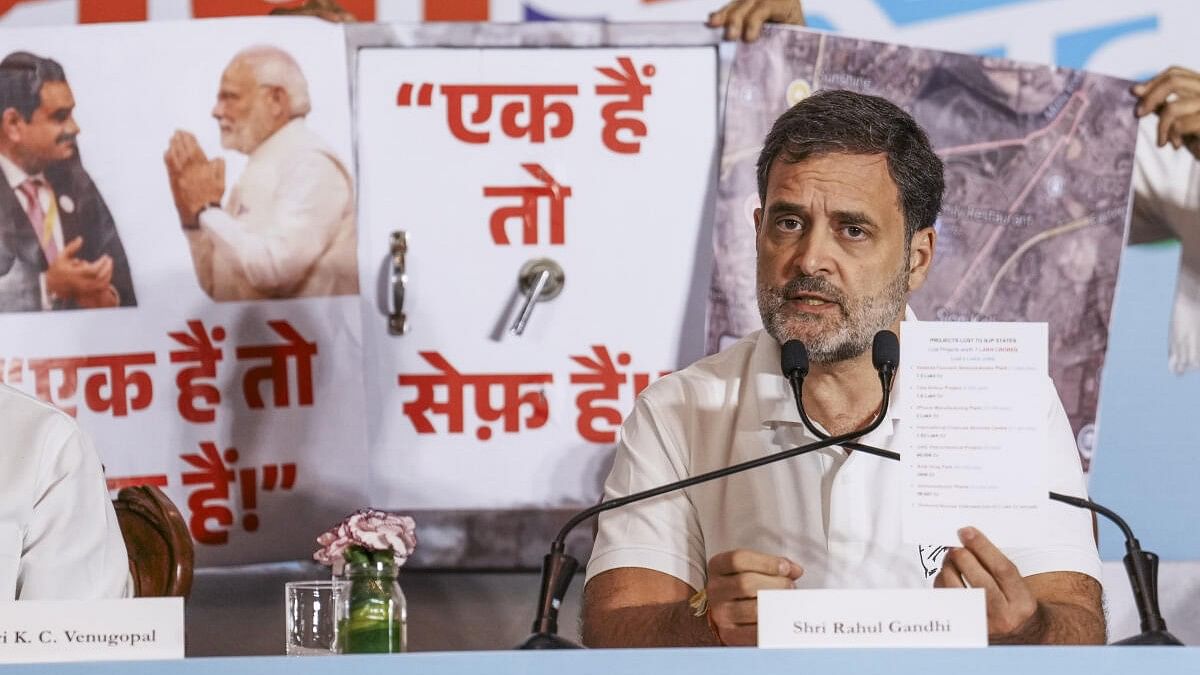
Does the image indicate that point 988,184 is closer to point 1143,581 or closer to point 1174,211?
point 1174,211

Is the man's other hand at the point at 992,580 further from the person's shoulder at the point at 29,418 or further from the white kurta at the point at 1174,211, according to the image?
the white kurta at the point at 1174,211

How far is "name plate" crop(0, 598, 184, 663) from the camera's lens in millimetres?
1267

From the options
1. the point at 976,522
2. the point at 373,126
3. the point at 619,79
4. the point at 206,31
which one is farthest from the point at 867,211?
the point at 206,31

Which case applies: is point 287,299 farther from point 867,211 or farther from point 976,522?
point 976,522

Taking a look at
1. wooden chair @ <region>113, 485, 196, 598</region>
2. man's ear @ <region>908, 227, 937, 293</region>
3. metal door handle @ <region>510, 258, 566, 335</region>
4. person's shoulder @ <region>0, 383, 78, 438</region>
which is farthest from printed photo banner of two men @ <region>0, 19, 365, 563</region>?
man's ear @ <region>908, 227, 937, 293</region>

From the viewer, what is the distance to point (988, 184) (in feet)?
8.64

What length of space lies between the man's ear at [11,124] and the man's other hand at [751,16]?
50.3 inches

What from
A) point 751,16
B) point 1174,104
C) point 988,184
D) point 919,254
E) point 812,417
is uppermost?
point 751,16

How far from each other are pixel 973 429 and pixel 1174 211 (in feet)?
4.97

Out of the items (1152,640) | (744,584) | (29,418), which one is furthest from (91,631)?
(1152,640)

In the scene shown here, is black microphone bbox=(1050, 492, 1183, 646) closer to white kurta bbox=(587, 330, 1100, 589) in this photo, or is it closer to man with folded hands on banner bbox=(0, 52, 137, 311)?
white kurta bbox=(587, 330, 1100, 589)

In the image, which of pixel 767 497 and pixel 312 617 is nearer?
pixel 312 617

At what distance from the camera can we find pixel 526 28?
105 inches

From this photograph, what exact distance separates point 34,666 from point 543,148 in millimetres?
1642
